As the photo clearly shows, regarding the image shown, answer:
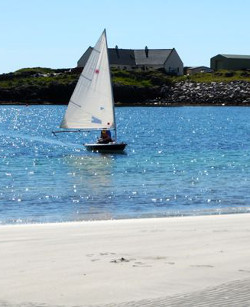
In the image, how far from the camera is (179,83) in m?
192

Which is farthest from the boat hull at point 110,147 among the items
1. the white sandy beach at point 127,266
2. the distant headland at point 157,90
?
the distant headland at point 157,90

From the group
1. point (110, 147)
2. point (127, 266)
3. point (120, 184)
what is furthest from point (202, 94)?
point (127, 266)

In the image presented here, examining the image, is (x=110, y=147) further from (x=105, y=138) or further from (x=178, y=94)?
(x=178, y=94)

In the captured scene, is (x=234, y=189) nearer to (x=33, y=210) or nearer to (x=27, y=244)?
(x=33, y=210)

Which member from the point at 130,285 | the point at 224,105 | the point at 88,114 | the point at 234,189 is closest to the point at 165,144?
the point at 88,114

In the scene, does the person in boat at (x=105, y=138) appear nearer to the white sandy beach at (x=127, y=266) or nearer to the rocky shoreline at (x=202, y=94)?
the white sandy beach at (x=127, y=266)

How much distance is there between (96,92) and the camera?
5578 cm

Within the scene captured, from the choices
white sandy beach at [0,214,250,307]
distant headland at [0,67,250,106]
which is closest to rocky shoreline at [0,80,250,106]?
distant headland at [0,67,250,106]

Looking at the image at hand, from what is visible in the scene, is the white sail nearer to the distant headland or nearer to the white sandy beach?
the white sandy beach

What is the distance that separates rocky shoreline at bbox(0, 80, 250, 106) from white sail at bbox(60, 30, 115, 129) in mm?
130394

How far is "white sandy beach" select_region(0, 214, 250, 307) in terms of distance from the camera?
9.69 metres

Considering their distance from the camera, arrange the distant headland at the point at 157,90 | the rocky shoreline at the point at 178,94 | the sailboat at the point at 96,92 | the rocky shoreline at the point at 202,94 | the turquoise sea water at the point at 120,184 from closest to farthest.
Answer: the turquoise sea water at the point at 120,184, the sailboat at the point at 96,92, the distant headland at the point at 157,90, the rocky shoreline at the point at 178,94, the rocky shoreline at the point at 202,94

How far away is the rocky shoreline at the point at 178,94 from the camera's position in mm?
188625

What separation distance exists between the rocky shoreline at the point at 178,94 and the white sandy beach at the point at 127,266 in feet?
564
